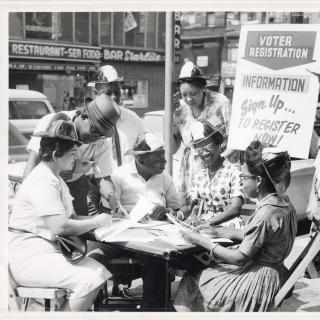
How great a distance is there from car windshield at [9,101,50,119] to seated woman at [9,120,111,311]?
3997mm

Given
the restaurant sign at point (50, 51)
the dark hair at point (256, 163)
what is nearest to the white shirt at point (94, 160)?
the dark hair at point (256, 163)

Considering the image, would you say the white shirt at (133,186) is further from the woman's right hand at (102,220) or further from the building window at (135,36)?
the building window at (135,36)

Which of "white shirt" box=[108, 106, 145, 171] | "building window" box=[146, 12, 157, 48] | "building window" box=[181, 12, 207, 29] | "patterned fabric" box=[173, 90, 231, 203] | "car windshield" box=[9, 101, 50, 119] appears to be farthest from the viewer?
"building window" box=[146, 12, 157, 48]

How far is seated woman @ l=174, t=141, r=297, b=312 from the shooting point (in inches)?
101

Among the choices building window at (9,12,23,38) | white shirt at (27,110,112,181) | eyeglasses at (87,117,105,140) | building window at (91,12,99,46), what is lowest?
white shirt at (27,110,112,181)

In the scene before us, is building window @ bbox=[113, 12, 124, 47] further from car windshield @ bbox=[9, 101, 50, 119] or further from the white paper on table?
the white paper on table

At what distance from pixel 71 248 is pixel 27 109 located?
5.03 meters

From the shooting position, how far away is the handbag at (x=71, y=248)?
2738 millimetres

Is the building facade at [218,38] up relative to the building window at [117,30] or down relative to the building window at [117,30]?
down

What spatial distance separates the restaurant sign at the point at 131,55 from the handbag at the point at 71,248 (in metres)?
16.9

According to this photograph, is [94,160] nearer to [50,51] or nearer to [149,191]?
[149,191]

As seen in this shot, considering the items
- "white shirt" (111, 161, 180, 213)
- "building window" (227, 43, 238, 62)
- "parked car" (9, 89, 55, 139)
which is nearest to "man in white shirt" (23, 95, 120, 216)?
"white shirt" (111, 161, 180, 213)

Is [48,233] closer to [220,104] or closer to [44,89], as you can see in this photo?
[220,104]

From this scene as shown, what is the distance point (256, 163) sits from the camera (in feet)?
8.59
